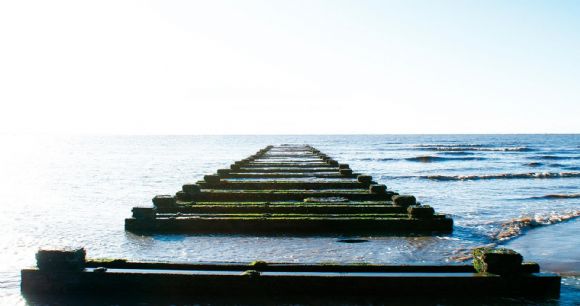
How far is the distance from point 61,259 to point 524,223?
12583 millimetres

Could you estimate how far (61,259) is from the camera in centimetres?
669

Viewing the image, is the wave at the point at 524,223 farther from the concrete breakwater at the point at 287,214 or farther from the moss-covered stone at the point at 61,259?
the moss-covered stone at the point at 61,259

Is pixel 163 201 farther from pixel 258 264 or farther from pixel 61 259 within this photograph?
pixel 258 264

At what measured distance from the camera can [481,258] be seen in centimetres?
686

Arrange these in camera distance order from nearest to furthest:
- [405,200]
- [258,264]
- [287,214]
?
[258,264], [287,214], [405,200]

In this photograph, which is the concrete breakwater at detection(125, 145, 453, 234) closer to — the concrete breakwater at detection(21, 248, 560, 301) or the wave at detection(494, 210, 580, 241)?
the wave at detection(494, 210, 580, 241)

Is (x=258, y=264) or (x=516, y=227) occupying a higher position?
(x=258, y=264)

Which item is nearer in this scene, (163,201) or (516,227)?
(163,201)

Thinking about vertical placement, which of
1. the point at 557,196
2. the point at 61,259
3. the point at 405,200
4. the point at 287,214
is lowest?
the point at 557,196

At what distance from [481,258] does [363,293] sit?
5.23ft

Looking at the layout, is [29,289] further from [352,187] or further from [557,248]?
[352,187]

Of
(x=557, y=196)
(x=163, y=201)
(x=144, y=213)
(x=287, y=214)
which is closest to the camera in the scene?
(x=144, y=213)

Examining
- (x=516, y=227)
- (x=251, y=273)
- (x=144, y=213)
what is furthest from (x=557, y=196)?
(x=251, y=273)

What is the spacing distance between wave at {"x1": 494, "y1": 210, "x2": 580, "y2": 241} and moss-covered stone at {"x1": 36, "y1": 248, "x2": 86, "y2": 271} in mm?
9600
